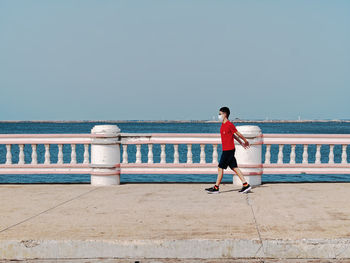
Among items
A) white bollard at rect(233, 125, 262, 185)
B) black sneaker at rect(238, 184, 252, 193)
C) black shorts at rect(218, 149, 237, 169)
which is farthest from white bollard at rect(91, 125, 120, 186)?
black sneaker at rect(238, 184, 252, 193)

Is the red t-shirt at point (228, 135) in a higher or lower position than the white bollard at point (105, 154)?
higher

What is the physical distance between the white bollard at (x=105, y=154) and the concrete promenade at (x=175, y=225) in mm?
1050

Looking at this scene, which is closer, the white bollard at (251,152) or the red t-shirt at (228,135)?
the red t-shirt at (228,135)

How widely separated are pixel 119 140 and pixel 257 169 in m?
3.07

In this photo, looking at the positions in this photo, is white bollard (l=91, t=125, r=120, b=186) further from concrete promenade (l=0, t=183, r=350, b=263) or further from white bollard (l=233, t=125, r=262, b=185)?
white bollard (l=233, t=125, r=262, b=185)

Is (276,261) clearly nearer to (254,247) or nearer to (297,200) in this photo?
(254,247)

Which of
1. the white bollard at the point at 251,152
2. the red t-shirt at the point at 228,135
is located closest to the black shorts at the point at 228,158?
the red t-shirt at the point at 228,135

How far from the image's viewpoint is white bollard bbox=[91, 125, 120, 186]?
9523mm

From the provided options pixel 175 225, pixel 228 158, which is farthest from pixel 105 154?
pixel 175 225

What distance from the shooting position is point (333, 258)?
4715mm

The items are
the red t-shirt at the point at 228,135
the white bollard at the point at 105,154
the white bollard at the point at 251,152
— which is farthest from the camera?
the white bollard at the point at 105,154

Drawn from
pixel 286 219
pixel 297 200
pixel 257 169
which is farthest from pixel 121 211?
pixel 257 169

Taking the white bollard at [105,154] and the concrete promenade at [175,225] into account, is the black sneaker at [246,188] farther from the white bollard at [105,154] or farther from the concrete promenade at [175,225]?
the white bollard at [105,154]

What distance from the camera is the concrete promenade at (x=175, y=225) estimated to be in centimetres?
477
